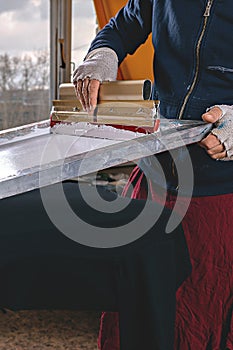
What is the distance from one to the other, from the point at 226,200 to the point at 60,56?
1732mm

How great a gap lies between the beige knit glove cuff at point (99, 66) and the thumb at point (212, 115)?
0.82ft

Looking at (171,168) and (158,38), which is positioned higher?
(158,38)

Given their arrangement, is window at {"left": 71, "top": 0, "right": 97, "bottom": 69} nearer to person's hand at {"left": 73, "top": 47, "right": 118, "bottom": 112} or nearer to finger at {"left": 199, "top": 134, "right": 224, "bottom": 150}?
person's hand at {"left": 73, "top": 47, "right": 118, "bottom": 112}

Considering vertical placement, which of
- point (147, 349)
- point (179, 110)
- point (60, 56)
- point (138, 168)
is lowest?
Answer: point (147, 349)

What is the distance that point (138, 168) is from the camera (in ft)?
4.25

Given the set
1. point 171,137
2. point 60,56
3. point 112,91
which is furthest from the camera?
point 60,56

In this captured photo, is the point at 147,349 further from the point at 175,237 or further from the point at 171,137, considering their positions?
the point at 171,137

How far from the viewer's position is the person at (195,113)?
104 cm

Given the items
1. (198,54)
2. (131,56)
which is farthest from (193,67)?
(131,56)

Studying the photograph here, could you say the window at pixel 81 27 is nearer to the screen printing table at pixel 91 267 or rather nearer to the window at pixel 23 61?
the window at pixel 23 61

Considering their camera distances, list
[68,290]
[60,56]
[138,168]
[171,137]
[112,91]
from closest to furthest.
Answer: [171,137] < [112,91] < [68,290] < [138,168] < [60,56]

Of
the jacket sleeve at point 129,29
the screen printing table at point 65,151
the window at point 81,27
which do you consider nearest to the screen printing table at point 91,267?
the screen printing table at point 65,151

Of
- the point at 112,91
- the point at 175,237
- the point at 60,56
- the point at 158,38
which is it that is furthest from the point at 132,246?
the point at 60,56

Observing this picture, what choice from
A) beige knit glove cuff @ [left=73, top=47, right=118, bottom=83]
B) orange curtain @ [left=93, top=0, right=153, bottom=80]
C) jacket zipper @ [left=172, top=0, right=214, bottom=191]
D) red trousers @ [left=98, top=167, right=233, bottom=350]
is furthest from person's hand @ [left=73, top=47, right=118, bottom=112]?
orange curtain @ [left=93, top=0, right=153, bottom=80]
